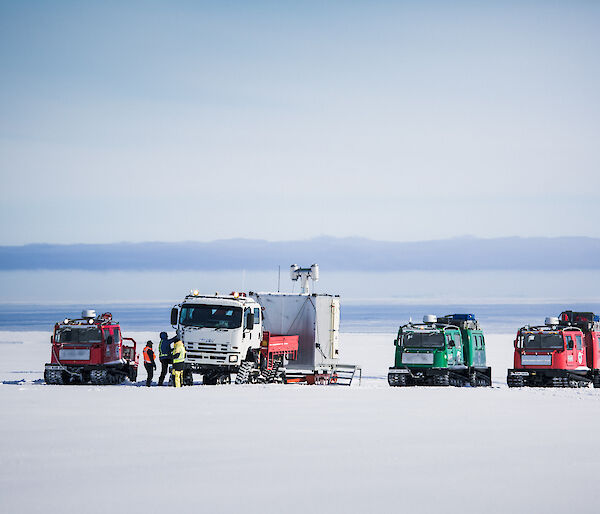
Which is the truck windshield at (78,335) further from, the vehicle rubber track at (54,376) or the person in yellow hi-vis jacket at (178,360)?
the person in yellow hi-vis jacket at (178,360)

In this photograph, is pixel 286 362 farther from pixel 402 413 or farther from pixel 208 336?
pixel 402 413

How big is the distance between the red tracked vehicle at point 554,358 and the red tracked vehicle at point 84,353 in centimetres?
1334

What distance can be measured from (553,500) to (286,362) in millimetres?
20671

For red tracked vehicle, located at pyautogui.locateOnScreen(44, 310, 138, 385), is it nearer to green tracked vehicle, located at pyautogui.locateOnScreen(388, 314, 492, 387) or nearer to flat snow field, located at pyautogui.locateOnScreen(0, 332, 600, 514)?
flat snow field, located at pyautogui.locateOnScreen(0, 332, 600, 514)

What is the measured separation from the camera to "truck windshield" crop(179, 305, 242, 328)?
91.8ft

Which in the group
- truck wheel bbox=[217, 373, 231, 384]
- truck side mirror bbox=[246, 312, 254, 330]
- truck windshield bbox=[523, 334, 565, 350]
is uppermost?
truck side mirror bbox=[246, 312, 254, 330]

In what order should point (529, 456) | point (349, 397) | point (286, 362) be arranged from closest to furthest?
point (529, 456)
point (349, 397)
point (286, 362)

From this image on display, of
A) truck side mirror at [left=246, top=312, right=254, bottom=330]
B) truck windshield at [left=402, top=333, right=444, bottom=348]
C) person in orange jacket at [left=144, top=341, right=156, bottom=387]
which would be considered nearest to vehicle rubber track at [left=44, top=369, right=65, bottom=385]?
person in orange jacket at [left=144, top=341, right=156, bottom=387]

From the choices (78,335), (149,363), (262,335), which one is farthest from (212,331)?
(78,335)

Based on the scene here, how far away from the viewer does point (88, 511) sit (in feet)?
35.1

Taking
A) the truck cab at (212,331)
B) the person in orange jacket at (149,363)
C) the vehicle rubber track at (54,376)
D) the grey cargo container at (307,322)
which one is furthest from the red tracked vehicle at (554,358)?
the vehicle rubber track at (54,376)

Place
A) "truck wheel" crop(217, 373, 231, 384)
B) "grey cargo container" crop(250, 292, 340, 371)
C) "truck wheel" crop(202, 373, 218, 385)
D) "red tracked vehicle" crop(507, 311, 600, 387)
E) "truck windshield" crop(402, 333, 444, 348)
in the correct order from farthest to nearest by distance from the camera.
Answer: "grey cargo container" crop(250, 292, 340, 371), "truck windshield" crop(402, 333, 444, 348), "red tracked vehicle" crop(507, 311, 600, 387), "truck wheel" crop(217, 373, 231, 384), "truck wheel" crop(202, 373, 218, 385)

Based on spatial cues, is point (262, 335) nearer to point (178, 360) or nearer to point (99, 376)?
point (178, 360)

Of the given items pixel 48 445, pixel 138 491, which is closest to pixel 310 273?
pixel 48 445
